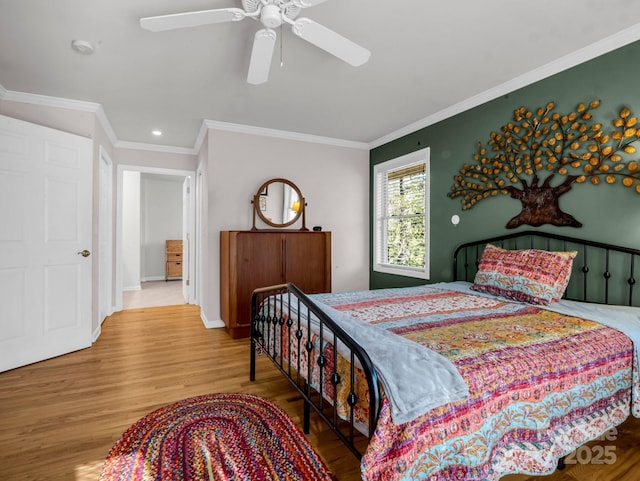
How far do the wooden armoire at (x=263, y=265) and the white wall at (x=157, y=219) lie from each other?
496 centimetres

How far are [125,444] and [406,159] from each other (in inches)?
154

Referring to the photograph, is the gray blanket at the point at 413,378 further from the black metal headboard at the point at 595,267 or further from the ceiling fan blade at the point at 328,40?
the black metal headboard at the point at 595,267

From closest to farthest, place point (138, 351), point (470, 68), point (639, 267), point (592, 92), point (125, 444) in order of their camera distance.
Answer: point (125, 444) → point (639, 267) → point (592, 92) → point (470, 68) → point (138, 351)

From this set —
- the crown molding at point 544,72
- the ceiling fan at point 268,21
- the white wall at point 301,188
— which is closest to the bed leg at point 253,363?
the white wall at point 301,188

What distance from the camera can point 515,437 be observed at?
4.33 ft

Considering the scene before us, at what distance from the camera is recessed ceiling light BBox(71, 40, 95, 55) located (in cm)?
235

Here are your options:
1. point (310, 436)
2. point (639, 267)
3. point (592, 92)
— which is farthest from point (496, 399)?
point (592, 92)

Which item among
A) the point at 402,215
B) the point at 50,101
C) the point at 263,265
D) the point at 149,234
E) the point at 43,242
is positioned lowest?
the point at 263,265

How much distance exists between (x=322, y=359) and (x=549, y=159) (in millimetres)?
2456

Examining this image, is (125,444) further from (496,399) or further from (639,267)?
(639,267)

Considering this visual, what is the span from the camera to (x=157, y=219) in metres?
8.18

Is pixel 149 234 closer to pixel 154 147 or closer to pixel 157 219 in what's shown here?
pixel 157 219

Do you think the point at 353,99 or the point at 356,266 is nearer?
the point at 353,99

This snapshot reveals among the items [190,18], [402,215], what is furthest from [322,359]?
[402,215]
